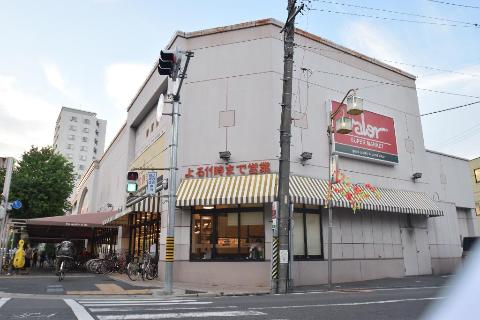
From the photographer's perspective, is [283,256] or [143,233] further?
[143,233]

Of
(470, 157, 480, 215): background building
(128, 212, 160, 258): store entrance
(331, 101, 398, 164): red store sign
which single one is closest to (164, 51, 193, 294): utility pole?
(128, 212, 160, 258): store entrance

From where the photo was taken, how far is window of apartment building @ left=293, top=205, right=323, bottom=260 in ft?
57.7

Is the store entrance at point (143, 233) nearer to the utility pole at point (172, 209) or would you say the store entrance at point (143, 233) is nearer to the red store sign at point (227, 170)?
the red store sign at point (227, 170)

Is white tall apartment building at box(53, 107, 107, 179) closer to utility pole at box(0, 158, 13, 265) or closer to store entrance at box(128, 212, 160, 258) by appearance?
store entrance at box(128, 212, 160, 258)

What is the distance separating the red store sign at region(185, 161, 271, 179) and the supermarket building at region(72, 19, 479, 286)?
0.15 feet

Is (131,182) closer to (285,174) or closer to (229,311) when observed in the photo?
(285,174)

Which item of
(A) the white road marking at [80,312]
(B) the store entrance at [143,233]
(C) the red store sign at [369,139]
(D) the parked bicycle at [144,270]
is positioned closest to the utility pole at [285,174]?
(C) the red store sign at [369,139]

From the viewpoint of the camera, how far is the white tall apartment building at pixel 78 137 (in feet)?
346

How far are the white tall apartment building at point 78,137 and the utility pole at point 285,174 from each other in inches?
3915

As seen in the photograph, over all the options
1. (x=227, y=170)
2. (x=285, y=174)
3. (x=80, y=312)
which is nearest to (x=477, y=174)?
(x=227, y=170)

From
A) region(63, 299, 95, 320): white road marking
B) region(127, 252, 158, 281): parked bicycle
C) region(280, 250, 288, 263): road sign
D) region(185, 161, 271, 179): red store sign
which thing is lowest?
region(63, 299, 95, 320): white road marking

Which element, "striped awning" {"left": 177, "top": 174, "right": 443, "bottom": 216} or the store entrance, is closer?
"striped awning" {"left": 177, "top": 174, "right": 443, "bottom": 216}

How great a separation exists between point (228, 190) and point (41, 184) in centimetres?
2589

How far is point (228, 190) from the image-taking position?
16844mm
